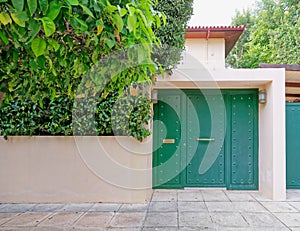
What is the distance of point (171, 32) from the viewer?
5.07 m

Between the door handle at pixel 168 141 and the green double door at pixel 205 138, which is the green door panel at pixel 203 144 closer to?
the green double door at pixel 205 138

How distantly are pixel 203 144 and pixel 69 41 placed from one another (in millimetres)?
4569

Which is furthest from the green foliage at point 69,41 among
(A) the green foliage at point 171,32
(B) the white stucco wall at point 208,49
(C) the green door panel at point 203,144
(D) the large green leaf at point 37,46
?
(B) the white stucco wall at point 208,49

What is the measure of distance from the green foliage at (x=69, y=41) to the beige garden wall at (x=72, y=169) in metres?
1.99

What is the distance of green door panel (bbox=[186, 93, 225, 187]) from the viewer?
6.16 m

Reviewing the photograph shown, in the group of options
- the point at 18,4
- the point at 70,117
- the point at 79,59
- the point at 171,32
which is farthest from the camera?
the point at 70,117

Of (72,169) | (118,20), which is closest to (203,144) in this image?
(72,169)

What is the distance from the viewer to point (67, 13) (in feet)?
5.80

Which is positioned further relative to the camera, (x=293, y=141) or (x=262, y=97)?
(x=293, y=141)

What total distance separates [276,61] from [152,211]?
13108 mm

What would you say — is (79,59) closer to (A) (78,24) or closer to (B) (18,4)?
(A) (78,24)

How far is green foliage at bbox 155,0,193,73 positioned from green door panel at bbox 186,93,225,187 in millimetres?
1295

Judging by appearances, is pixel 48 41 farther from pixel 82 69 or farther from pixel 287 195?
pixel 287 195

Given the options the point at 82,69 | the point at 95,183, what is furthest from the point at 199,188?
the point at 82,69
